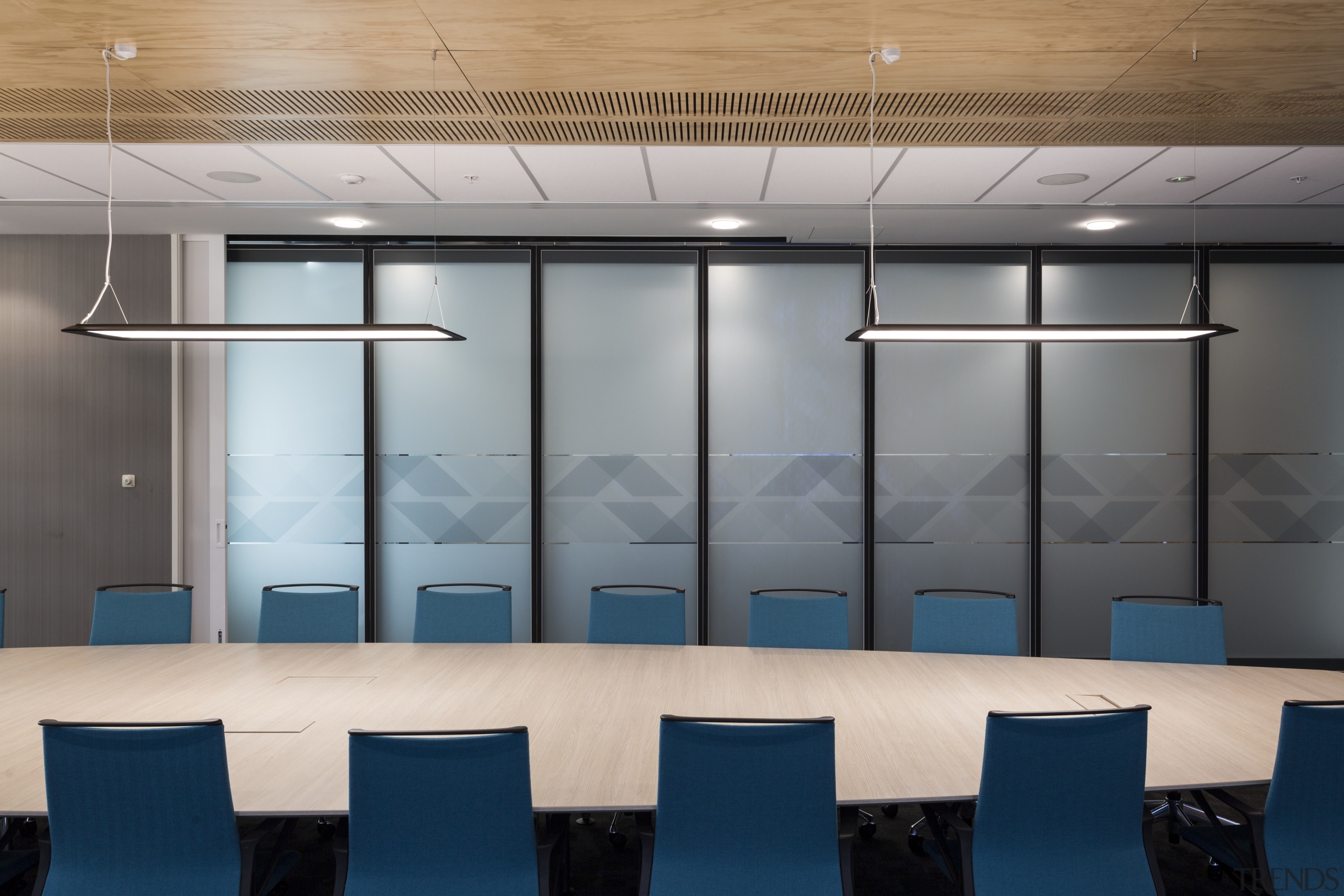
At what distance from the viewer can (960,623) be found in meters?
3.81

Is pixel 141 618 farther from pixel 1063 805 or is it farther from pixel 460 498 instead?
pixel 1063 805

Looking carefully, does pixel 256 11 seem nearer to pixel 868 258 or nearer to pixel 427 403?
pixel 427 403

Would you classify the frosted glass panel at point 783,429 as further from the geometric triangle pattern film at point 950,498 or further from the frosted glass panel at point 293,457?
the frosted glass panel at point 293,457

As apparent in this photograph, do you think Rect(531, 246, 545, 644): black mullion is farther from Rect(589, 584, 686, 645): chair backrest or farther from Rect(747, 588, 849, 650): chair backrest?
Rect(747, 588, 849, 650): chair backrest

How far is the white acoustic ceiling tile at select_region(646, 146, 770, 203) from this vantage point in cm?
395

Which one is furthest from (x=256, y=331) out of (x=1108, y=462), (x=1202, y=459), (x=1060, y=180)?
(x=1202, y=459)

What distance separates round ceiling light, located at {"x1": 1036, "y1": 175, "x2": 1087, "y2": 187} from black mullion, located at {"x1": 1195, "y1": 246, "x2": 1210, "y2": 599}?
84.3 inches

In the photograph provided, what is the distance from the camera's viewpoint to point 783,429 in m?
5.83

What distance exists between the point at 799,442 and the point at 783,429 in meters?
0.15

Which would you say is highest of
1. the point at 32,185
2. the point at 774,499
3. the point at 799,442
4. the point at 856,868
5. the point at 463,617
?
the point at 32,185

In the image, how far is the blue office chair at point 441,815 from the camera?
192cm

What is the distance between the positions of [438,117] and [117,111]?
4.54ft

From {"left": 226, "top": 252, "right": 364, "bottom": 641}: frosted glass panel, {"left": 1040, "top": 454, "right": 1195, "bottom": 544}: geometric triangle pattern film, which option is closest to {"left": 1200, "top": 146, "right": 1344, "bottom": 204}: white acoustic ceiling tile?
{"left": 1040, "top": 454, "right": 1195, "bottom": 544}: geometric triangle pattern film

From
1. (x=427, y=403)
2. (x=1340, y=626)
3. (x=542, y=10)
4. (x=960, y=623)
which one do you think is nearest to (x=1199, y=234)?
(x=1340, y=626)
